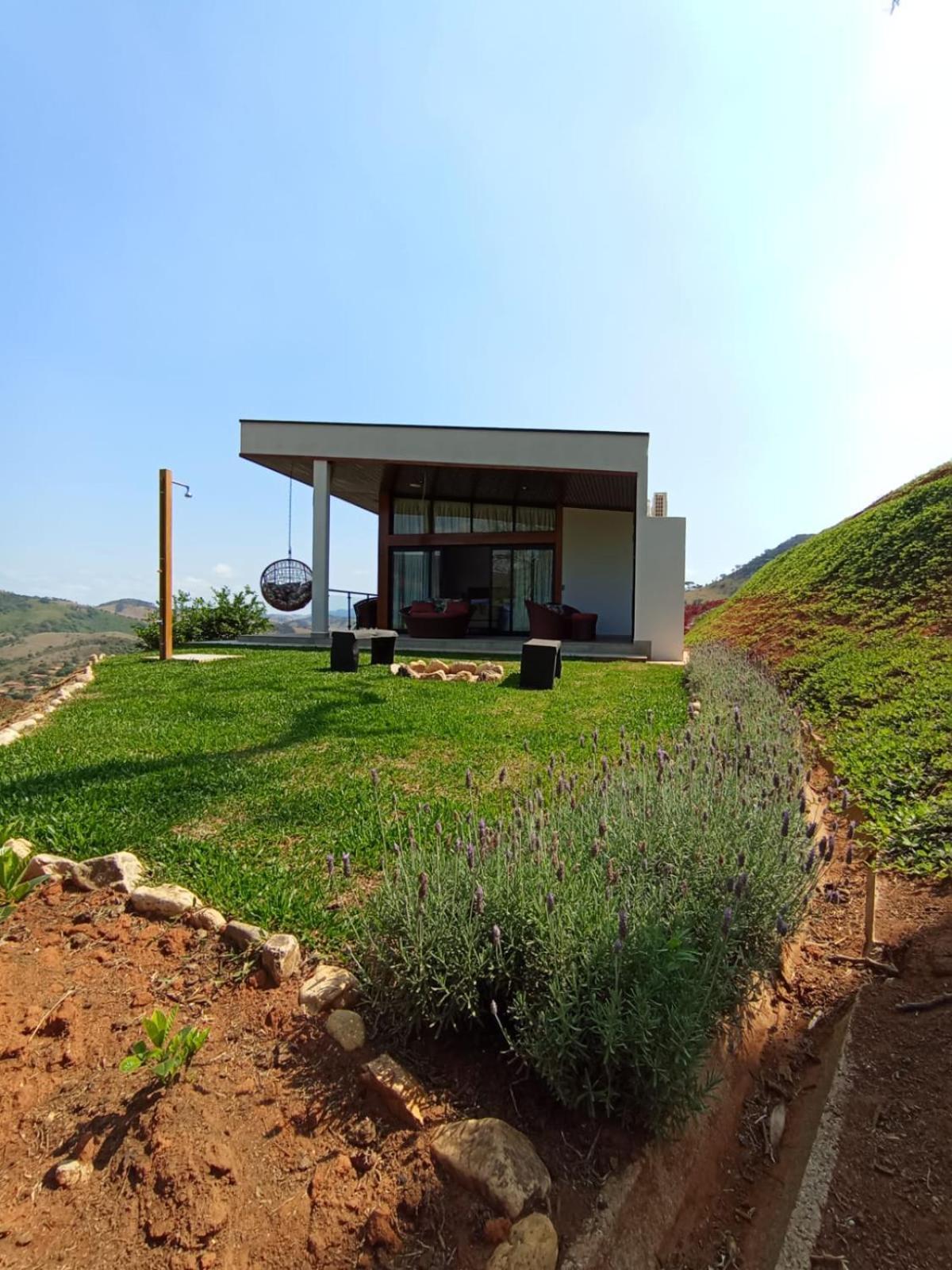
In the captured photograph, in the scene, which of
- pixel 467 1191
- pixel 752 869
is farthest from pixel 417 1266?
pixel 752 869

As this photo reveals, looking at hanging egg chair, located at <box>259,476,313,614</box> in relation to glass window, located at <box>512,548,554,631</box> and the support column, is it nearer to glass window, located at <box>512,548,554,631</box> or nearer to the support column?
the support column

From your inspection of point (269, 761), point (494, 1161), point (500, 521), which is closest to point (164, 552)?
point (269, 761)

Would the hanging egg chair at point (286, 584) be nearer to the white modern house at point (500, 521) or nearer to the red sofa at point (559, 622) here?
the white modern house at point (500, 521)

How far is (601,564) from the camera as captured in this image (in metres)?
17.5

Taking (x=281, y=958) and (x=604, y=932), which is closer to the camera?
(x=604, y=932)

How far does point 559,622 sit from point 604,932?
12.9 meters

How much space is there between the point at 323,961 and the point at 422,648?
433 inches

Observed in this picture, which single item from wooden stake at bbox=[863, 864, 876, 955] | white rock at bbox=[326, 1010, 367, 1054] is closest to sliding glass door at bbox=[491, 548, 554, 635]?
wooden stake at bbox=[863, 864, 876, 955]

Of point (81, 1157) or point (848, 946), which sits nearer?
point (81, 1157)

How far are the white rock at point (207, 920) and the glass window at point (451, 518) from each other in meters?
15.1

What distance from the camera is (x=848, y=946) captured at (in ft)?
9.00

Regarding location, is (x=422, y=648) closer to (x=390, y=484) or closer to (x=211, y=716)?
(x=390, y=484)

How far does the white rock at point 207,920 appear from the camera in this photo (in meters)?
2.35

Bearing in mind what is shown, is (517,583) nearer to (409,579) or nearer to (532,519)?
(532,519)
